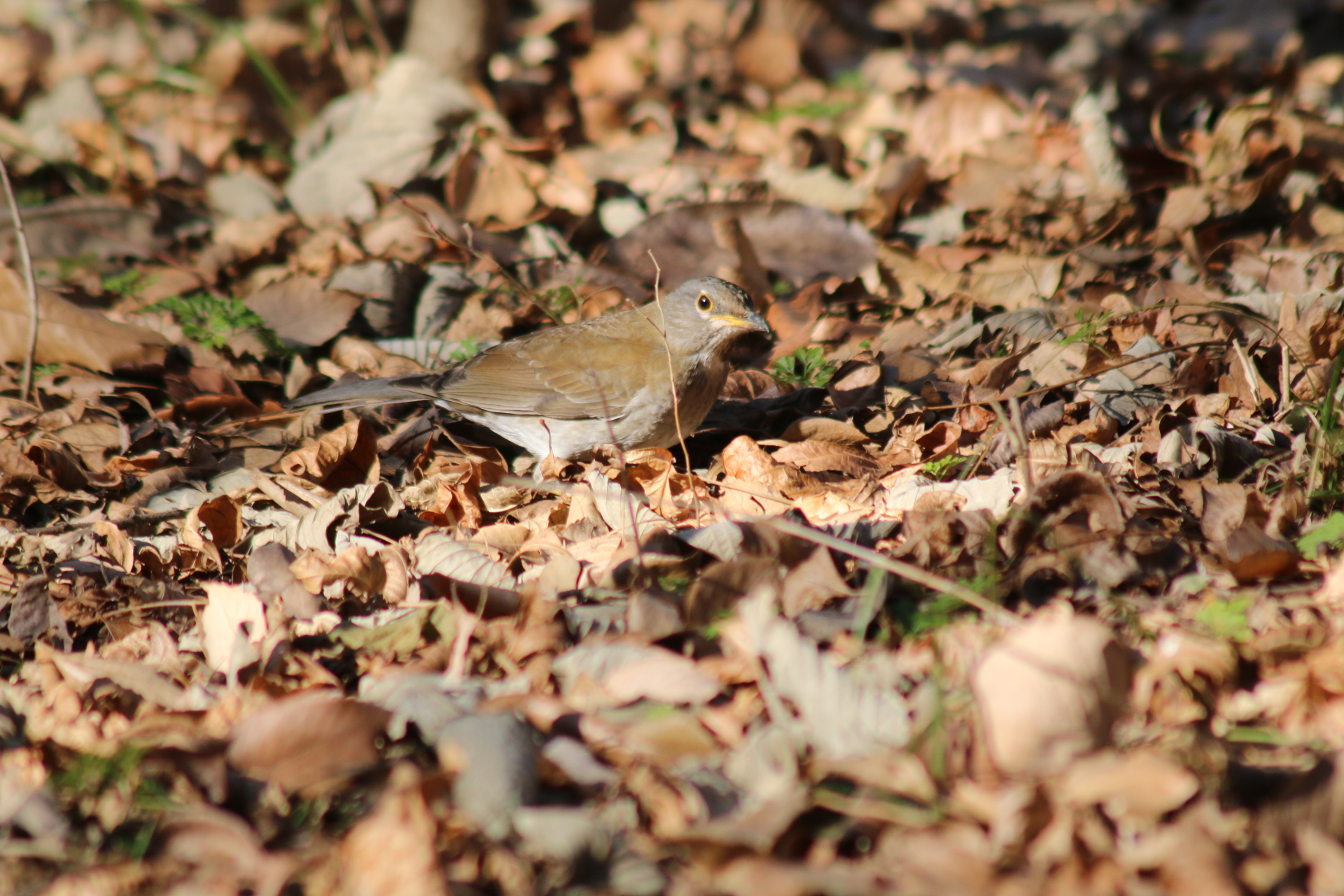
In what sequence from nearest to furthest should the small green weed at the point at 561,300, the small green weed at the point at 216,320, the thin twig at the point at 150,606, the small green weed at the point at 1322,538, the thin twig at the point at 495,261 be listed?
1. the small green weed at the point at 1322,538
2. the thin twig at the point at 150,606
3. the thin twig at the point at 495,261
4. the small green weed at the point at 216,320
5. the small green weed at the point at 561,300

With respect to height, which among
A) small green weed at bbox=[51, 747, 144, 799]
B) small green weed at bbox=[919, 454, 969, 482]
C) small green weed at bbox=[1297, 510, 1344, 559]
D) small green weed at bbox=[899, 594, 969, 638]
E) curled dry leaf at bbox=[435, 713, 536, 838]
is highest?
small green weed at bbox=[1297, 510, 1344, 559]

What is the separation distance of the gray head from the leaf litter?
36 centimetres

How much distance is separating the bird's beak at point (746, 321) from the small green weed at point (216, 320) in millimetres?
2325

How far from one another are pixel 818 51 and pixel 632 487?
5.75 m

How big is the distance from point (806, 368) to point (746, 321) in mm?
405

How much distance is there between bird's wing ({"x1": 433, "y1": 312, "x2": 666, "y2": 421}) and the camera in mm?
5105

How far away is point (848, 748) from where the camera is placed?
2.33 meters

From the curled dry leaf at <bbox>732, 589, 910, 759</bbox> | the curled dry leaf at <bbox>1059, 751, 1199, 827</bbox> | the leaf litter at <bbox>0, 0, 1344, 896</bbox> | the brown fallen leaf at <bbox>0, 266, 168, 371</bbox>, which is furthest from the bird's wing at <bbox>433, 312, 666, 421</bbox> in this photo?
the curled dry leaf at <bbox>1059, 751, 1199, 827</bbox>

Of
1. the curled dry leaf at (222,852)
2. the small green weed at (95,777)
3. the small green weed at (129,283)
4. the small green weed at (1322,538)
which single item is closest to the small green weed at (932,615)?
the small green weed at (1322,538)

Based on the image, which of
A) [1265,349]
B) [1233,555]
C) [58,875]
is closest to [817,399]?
[1265,349]

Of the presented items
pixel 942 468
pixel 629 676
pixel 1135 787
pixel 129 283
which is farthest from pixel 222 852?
pixel 129 283

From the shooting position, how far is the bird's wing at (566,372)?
5105 mm

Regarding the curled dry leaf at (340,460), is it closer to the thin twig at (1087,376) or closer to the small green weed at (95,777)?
the small green weed at (95,777)

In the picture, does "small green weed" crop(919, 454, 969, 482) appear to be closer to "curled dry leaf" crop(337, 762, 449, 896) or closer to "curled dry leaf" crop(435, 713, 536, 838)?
"curled dry leaf" crop(435, 713, 536, 838)
